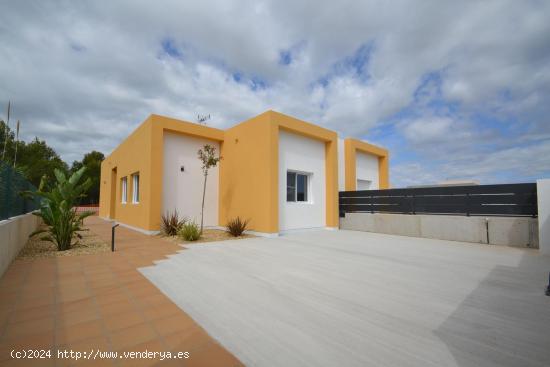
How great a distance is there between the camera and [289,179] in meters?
10.1

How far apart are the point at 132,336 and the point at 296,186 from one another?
27.7ft

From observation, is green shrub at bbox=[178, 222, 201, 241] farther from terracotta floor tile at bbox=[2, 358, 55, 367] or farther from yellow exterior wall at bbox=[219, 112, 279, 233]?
terracotta floor tile at bbox=[2, 358, 55, 367]

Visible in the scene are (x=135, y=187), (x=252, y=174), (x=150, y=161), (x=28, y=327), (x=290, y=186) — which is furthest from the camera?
(x=135, y=187)

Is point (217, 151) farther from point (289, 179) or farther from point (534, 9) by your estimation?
point (534, 9)

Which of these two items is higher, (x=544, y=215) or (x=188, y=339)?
(x=544, y=215)

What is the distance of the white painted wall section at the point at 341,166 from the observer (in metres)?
13.4

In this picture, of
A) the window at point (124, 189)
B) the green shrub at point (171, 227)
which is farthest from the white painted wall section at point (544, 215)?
the window at point (124, 189)

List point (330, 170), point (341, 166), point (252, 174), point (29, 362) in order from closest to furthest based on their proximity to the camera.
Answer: point (29, 362)
point (252, 174)
point (330, 170)
point (341, 166)

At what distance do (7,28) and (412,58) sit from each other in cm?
1242

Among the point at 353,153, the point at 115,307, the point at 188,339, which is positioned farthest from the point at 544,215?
the point at 115,307

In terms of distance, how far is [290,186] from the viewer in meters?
10.1

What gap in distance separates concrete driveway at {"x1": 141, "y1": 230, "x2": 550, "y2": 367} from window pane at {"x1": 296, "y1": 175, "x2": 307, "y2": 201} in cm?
490

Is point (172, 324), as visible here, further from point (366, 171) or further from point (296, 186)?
point (366, 171)

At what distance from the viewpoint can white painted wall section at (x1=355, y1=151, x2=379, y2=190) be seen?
48.5 feet
